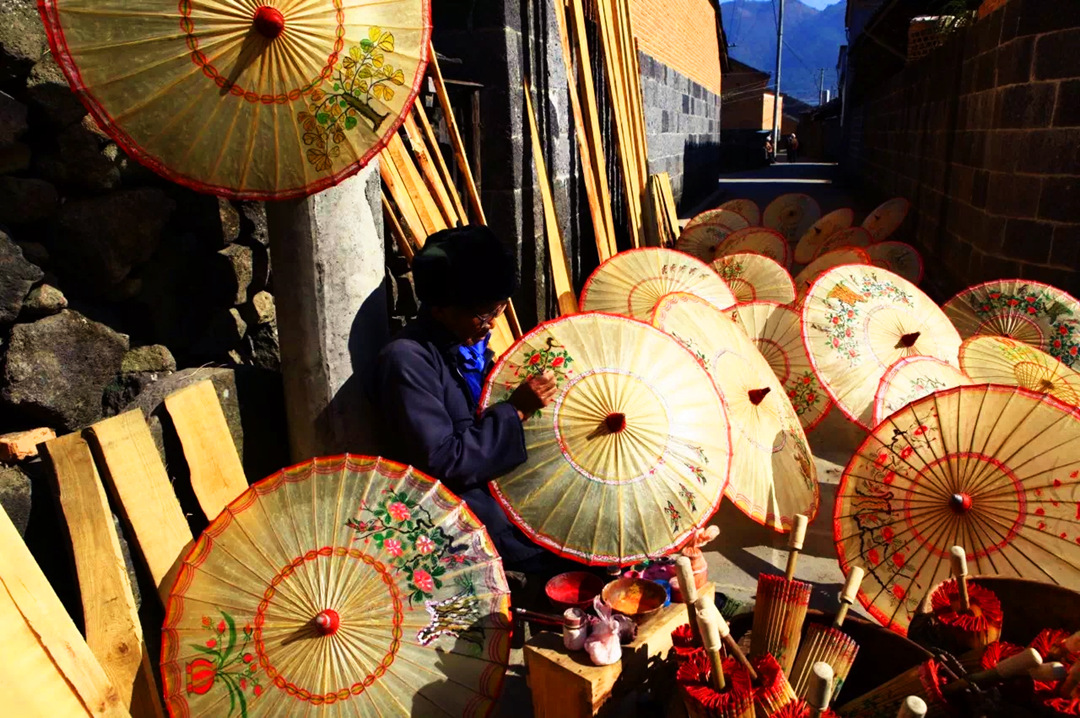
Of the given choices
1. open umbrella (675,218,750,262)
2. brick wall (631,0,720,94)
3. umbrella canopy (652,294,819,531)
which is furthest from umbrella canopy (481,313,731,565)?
brick wall (631,0,720,94)

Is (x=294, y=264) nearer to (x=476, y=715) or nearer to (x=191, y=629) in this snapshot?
(x=191, y=629)

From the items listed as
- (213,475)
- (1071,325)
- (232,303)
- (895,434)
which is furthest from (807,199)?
(213,475)

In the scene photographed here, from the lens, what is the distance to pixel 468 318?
2566 mm

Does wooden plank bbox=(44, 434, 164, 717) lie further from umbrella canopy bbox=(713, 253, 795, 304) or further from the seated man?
umbrella canopy bbox=(713, 253, 795, 304)

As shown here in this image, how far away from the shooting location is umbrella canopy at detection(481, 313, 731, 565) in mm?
2498

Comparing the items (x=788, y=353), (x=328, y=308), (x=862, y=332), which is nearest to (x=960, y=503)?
(x=862, y=332)

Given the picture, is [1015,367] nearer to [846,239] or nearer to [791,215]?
[846,239]

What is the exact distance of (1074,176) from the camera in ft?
14.8

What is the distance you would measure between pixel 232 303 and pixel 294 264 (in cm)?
75

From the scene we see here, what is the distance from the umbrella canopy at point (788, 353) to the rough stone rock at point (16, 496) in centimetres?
345

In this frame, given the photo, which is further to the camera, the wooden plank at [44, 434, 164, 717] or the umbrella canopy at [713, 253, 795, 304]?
the umbrella canopy at [713, 253, 795, 304]

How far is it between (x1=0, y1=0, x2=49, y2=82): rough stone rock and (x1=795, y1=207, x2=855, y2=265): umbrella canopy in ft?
22.3

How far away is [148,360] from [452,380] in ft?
3.86

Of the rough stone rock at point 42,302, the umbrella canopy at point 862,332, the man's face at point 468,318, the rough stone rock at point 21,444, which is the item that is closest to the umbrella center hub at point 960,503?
the umbrella canopy at point 862,332
